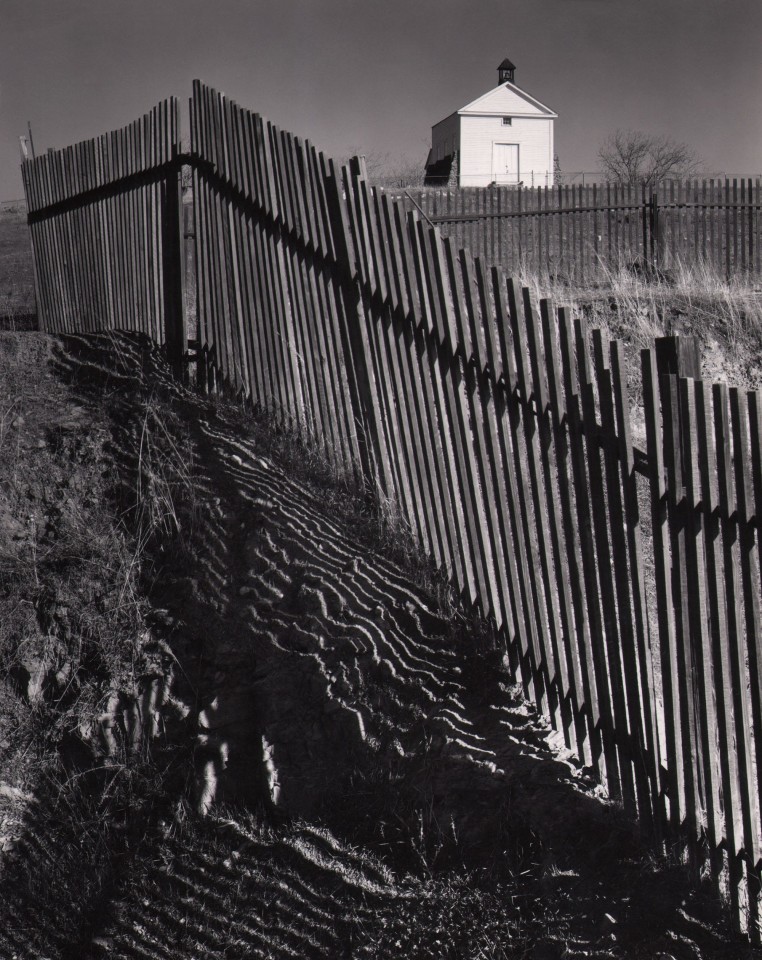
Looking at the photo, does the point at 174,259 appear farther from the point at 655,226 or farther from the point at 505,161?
the point at 505,161

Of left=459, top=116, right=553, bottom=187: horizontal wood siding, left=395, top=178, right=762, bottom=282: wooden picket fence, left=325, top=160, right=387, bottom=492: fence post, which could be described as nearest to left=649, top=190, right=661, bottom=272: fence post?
left=395, top=178, right=762, bottom=282: wooden picket fence

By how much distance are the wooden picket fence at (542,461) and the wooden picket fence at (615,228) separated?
20.3 ft

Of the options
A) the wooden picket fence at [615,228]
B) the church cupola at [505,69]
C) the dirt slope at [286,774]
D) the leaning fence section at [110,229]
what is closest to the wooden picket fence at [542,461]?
the dirt slope at [286,774]

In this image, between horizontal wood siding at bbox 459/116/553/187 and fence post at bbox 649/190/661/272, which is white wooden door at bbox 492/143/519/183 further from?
fence post at bbox 649/190/661/272

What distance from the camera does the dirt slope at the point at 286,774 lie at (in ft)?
9.68

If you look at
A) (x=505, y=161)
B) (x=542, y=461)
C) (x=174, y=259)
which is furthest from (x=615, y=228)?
(x=505, y=161)

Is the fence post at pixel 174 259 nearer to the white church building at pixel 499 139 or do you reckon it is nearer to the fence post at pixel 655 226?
the fence post at pixel 655 226

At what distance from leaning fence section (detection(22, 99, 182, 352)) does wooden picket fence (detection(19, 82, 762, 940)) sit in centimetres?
93

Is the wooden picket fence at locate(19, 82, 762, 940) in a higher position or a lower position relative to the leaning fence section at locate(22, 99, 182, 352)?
lower

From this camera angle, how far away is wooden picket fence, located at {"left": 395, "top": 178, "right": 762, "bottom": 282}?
11688 millimetres

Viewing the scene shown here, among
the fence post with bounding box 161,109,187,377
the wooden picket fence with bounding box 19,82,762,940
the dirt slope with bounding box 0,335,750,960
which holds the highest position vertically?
the fence post with bounding box 161,109,187,377

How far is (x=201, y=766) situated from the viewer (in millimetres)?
3729

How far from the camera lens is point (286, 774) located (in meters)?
3.58

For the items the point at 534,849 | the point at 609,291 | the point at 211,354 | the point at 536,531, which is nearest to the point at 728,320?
the point at 609,291
